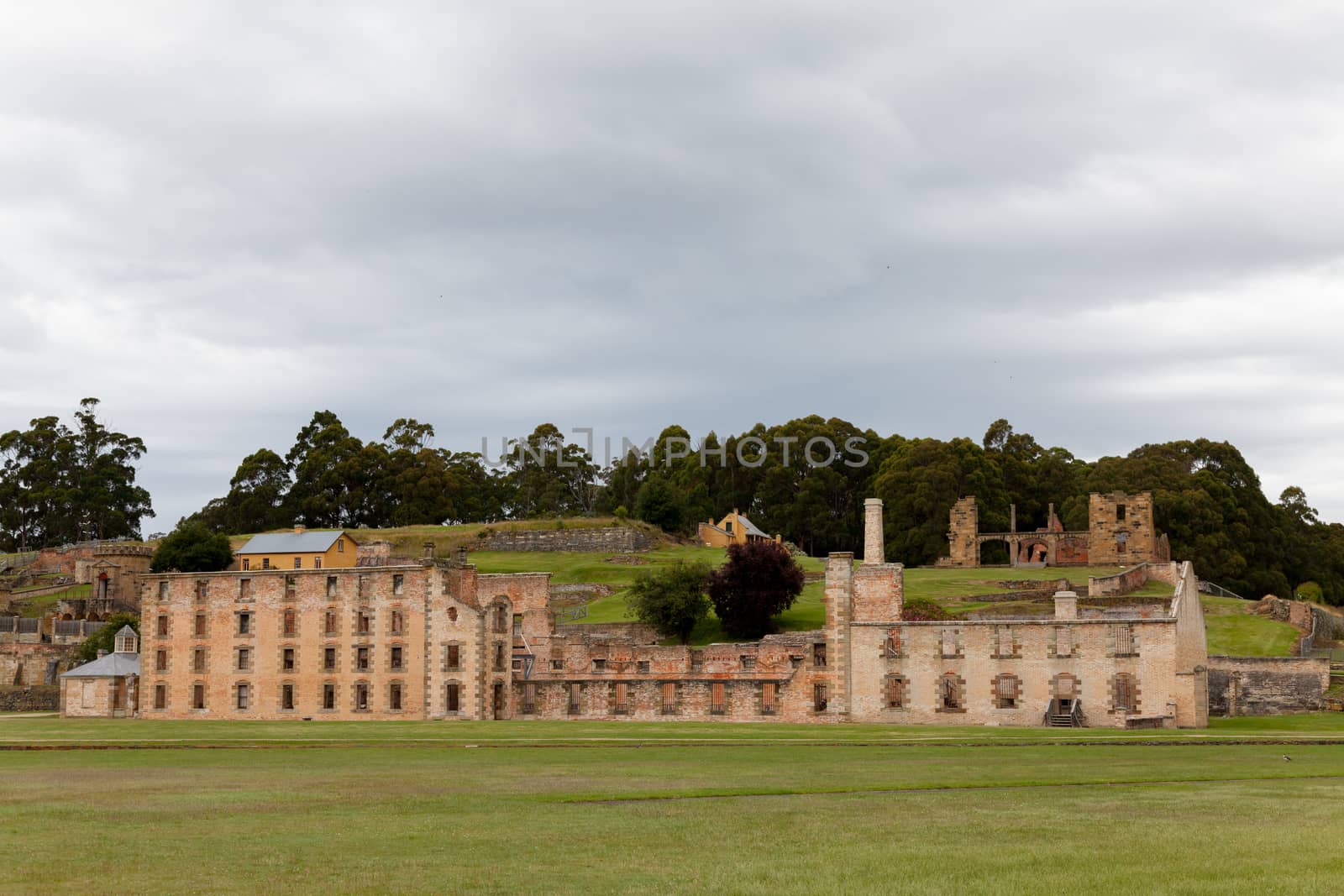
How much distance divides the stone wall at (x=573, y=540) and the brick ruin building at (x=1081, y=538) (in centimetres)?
2362

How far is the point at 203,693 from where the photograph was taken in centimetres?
6500

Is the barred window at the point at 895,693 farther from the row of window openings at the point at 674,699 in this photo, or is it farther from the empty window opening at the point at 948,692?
the row of window openings at the point at 674,699

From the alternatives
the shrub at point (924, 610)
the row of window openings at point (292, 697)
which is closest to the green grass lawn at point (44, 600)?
the row of window openings at point (292, 697)

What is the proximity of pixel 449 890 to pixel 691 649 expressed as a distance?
48.7m

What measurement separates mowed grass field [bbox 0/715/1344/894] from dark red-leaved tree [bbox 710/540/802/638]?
35696 mm

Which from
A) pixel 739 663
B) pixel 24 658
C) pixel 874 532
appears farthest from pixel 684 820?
pixel 24 658

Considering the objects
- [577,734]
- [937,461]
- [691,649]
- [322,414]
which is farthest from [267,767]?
[322,414]

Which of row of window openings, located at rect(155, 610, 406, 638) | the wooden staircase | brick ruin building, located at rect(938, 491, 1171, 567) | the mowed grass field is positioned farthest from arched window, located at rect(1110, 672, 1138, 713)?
brick ruin building, located at rect(938, 491, 1171, 567)

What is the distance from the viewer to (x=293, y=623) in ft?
211

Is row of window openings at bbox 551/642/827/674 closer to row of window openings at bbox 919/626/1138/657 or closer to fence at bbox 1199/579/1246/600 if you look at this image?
row of window openings at bbox 919/626/1138/657

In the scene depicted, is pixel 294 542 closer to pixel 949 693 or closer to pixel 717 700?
pixel 717 700

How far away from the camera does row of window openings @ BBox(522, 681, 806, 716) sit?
53938 millimetres

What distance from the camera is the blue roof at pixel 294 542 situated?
96375 millimetres

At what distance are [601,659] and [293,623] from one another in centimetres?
1401
